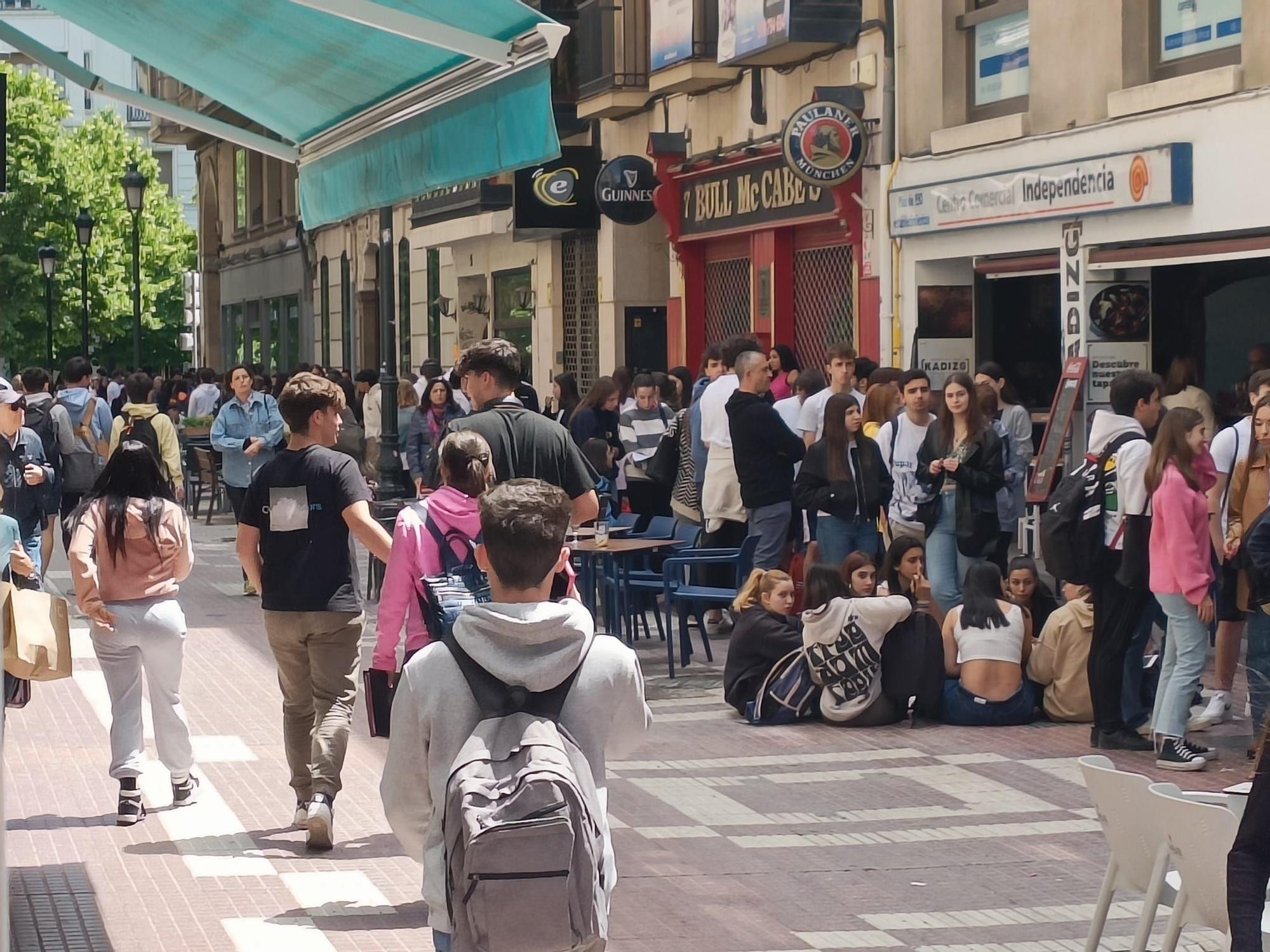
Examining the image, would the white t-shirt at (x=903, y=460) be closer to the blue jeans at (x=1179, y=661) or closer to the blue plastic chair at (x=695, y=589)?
the blue plastic chair at (x=695, y=589)

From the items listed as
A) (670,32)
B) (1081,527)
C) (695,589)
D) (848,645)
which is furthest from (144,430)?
(670,32)

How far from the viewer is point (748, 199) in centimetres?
2227

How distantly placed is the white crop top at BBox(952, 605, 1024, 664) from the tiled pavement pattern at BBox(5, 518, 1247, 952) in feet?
1.30

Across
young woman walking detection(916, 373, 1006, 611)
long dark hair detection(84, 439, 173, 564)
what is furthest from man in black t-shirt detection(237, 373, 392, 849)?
young woman walking detection(916, 373, 1006, 611)

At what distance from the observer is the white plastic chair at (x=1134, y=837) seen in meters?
5.32

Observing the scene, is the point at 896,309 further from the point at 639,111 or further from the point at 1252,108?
the point at 639,111

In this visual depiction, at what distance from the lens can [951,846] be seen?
27.0 feet

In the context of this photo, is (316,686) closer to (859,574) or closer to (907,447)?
(859,574)

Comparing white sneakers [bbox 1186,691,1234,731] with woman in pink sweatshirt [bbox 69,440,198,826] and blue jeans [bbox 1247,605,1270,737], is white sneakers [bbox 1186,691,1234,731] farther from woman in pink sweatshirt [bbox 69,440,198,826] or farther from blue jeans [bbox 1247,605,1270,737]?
woman in pink sweatshirt [bbox 69,440,198,826]

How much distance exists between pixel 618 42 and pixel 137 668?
57.5 ft

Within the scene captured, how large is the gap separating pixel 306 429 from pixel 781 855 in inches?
97.8

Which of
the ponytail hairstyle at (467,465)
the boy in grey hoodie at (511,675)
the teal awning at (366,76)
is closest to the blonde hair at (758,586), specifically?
the teal awning at (366,76)

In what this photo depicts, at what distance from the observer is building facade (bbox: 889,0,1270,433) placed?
1489 cm

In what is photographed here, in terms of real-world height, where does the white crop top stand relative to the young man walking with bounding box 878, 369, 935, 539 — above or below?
below
